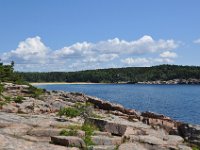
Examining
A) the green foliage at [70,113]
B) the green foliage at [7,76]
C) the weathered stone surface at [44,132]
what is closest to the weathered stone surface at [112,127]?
the weathered stone surface at [44,132]

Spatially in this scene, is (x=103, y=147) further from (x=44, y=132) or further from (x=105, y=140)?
(x=44, y=132)

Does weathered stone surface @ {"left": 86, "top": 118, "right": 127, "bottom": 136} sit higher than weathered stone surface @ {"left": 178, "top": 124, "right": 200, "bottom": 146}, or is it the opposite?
weathered stone surface @ {"left": 86, "top": 118, "right": 127, "bottom": 136}

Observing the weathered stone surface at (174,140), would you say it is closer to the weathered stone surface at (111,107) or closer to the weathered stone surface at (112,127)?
the weathered stone surface at (112,127)

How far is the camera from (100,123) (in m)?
25.8

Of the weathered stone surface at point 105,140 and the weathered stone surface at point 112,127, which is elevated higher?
the weathered stone surface at point 112,127

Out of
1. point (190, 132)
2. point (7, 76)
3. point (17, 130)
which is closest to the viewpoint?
point (17, 130)

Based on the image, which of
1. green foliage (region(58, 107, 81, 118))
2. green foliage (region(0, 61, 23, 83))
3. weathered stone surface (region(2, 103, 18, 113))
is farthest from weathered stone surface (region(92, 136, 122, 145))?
green foliage (region(0, 61, 23, 83))

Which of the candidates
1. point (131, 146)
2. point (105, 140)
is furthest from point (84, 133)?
point (131, 146)

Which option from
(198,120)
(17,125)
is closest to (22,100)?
(17,125)

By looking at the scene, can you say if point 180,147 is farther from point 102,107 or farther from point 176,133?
point 102,107

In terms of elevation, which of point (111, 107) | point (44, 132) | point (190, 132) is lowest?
point (190, 132)

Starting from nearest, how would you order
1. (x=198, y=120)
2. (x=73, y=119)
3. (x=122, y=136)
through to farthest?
(x=122, y=136), (x=73, y=119), (x=198, y=120)

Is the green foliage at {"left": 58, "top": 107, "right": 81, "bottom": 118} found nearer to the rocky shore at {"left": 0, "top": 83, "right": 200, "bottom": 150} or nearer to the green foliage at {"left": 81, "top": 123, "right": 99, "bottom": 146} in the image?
the rocky shore at {"left": 0, "top": 83, "right": 200, "bottom": 150}

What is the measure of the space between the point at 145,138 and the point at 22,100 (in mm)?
16330
